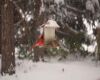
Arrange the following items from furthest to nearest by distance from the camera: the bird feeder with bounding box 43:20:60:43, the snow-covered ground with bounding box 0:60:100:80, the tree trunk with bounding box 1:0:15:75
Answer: the snow-covered ground with bounding box 0:60:100:80
the tree trunk with bounding box 1:0:15:75
the bird feeder with bounding box 43:20:60:43

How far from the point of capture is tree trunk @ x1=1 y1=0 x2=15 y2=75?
29.5 feet

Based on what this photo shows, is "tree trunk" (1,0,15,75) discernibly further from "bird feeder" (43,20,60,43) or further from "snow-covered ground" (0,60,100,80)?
"bird feeder" (43,20,60,43)

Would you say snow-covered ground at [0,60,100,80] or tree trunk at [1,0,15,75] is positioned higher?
tree trunk at [1,0,15,75]

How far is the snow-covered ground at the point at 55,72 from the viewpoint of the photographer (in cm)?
918

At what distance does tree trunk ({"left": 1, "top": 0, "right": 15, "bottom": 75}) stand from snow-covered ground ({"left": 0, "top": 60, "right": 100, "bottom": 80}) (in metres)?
0.44

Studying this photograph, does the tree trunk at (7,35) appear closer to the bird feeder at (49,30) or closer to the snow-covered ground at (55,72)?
the snow-covered ground at (55,72)

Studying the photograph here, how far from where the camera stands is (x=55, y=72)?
32.2 feet

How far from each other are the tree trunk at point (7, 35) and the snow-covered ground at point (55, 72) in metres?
0.44

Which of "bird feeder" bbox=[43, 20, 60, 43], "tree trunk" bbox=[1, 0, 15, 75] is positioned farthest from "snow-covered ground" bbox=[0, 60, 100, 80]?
"bird feeder" bbox=[43, 20, 60, 43]

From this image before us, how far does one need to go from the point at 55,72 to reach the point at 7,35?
6.82ft

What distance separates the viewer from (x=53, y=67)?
1056 cm

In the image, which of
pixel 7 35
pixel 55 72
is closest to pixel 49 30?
pixel 7 35

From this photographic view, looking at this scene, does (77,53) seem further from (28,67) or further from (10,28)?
(10,28)

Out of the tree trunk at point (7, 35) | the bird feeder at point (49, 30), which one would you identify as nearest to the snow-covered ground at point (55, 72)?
the tree trunk at point (7, 35)
